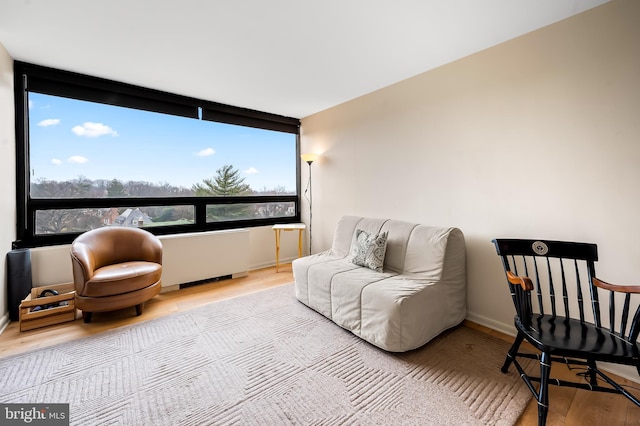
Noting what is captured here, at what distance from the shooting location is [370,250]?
9.14 feet

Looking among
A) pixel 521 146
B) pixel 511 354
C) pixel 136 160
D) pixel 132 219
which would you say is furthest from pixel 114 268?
pixel 521 146

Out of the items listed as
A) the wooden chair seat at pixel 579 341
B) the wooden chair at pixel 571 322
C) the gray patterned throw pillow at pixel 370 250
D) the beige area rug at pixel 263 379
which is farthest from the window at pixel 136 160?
the wooden chair seat at pixel 579 341

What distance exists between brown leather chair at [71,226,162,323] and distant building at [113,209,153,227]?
0.32m

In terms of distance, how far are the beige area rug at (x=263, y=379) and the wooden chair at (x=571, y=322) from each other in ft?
1.09

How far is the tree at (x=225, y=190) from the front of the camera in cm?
401

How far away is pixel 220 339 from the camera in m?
2.31

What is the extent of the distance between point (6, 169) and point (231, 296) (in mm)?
2424

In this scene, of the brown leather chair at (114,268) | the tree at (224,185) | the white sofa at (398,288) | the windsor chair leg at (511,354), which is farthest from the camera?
the tree at (224,185)

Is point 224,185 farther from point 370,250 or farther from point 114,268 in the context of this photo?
point 370,250

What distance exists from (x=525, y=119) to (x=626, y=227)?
3.39ft

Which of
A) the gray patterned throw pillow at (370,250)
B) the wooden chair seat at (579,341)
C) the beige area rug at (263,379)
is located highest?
the gray patterned throw pillow at (370,250)

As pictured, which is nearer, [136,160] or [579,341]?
[579,341]

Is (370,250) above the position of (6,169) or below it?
below

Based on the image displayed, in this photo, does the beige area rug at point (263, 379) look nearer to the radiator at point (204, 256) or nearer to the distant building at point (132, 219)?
the radiator at point (204, 256)
